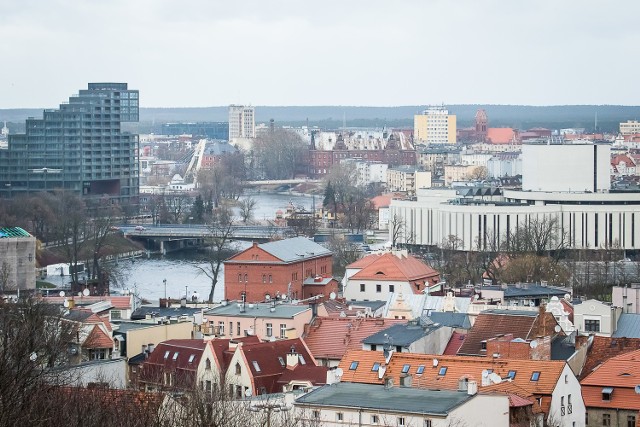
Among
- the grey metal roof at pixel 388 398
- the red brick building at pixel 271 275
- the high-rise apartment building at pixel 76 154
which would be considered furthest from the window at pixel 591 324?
the high-rise apartment building at pixel 76 154

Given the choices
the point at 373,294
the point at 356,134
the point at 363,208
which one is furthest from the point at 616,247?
the point at 356,134

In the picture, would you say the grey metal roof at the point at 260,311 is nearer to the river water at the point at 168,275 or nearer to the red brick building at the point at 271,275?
the red brick building at the point at 271,275

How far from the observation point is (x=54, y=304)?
96.2 feet

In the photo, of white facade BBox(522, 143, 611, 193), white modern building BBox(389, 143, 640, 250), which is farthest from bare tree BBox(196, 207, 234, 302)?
white facade BBox(522, 143, 611, 193)

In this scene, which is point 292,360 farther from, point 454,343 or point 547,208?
point 547,208

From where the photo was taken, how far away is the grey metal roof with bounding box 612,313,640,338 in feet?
86.5

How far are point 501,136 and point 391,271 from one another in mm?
130773

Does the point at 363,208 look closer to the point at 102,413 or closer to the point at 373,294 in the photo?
the point at 373,294

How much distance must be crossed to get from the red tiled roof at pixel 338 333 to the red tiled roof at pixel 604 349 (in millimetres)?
3224

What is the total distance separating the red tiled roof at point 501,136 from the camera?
163750 mm

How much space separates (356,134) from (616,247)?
91.0 meters

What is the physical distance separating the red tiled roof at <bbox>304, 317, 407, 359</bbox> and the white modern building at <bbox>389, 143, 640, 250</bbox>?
33339 millimetres

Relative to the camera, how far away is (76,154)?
3344 inches

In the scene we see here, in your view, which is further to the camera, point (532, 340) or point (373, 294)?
point (373, 294)
